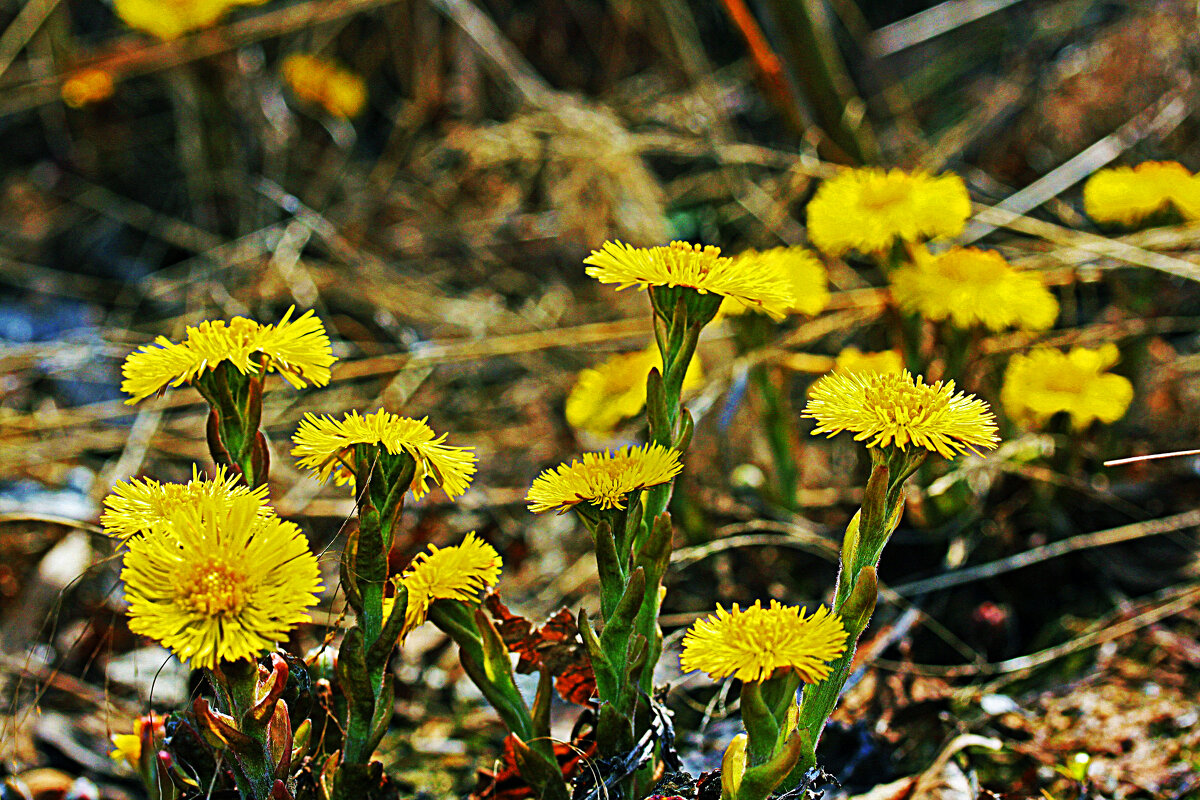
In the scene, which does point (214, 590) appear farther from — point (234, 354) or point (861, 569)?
point (861, 569)

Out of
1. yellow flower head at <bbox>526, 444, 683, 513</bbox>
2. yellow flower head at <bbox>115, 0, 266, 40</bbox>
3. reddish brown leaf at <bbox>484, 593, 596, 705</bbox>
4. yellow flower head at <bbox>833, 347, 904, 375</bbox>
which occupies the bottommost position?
reddish brown leaf at <bbox>484, 593, 596, 705</bbox>

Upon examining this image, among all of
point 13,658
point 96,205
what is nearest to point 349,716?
point 13,658

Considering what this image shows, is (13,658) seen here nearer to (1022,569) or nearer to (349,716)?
(349,716)

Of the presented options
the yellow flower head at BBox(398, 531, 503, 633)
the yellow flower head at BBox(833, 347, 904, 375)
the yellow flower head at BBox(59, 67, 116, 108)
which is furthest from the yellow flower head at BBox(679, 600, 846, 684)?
the yellow flower head at BBox(59, 67, 116, 108)

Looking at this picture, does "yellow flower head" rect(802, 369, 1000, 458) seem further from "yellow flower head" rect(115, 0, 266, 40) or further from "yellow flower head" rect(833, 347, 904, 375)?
"yellow flower head" rect(115, 0, 266, 40)

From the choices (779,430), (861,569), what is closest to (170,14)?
(779,430)

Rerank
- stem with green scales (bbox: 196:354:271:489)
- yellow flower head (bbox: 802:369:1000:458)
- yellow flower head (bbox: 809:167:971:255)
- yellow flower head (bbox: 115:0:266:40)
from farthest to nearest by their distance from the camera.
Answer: yellow flower head (bbox: 115:0:266:40), yellow flower head (bbox: 809:167:971:255), stem with green scales (bbox: 196:354:271:489), yellow flower head (bbox: 802:369:1000:458)

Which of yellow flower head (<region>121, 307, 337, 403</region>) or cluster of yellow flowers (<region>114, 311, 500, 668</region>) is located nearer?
cluster of yellow flowers (<region>114, 311, 500, 668</region>)
